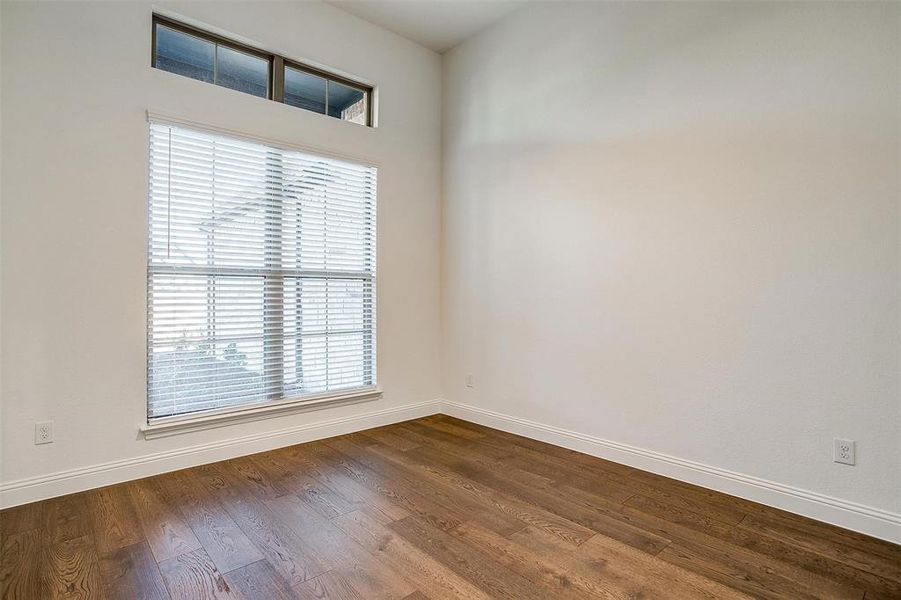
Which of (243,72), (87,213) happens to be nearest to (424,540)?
(87,213)

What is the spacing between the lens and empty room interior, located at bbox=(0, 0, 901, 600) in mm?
2004

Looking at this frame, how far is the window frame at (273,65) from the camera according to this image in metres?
2.85

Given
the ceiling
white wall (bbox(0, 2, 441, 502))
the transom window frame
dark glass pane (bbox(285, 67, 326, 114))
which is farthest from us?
the ceiling

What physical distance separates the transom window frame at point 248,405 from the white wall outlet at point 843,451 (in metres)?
2.91

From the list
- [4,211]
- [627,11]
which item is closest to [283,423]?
[4,211]

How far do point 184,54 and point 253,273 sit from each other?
1.44 metres

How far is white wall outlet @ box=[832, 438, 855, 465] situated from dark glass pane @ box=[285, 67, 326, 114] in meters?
3.77

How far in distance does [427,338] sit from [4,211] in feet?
9.46

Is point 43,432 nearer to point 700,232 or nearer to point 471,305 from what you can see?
point 471,305

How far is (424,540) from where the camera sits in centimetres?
201

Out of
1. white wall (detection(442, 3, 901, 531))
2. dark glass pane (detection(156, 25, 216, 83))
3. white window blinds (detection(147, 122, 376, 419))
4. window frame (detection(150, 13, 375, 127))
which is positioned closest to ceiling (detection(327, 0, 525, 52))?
white wall (detection(442, 3, 901, 531))

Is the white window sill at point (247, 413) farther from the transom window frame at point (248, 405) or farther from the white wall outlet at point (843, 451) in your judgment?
the white wall outlet at point (843, 451)

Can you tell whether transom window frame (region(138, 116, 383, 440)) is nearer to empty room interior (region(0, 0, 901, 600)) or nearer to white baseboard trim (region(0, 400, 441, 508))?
empty room interior (region(0, 0, 901, 600))

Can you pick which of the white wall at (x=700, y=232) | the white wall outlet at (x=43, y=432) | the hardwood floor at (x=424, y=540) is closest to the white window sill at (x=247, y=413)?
the hardwood floor at (x=424, y=540)
